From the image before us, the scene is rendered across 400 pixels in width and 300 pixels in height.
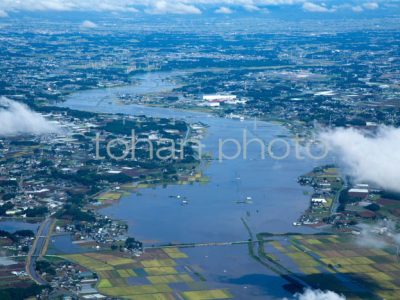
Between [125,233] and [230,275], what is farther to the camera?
[125,233]

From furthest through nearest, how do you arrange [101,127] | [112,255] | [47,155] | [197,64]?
1. [197,64]
2. [101,127]
3. [47,155]
4. [112,255]

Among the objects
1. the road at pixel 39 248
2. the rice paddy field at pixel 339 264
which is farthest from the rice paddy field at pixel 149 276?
the rice paddy field at pixel 339 264

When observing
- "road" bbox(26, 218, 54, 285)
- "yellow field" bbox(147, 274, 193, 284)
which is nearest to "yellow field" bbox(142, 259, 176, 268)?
Answer: "yellow field" bbox(147, 274, 193, 284)

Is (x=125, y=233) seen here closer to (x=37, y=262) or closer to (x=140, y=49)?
(x=37, y=262)

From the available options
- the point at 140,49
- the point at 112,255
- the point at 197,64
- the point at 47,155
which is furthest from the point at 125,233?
the point at 140,49

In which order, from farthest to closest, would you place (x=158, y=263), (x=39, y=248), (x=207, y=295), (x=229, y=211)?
(x=229, y=211) < (x=39, y=248) < (x=158, y=263) < (x=207, y=295)

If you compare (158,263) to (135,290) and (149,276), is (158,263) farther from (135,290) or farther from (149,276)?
(135,290)

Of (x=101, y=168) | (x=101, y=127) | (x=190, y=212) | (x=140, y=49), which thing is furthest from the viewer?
(x=140, y=49)

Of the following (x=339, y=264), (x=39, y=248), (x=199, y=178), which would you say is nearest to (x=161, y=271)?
(x=39, y=248)
